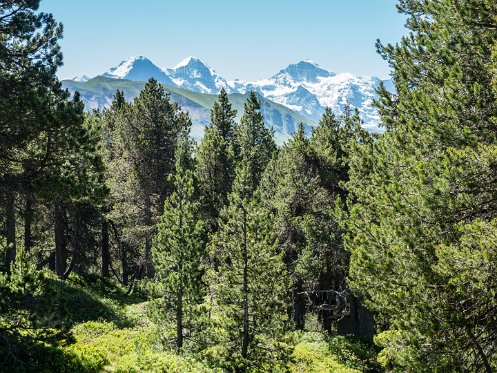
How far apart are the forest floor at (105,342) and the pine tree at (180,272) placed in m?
1.12

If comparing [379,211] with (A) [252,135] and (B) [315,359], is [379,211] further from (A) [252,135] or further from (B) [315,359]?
(A) [252,135]

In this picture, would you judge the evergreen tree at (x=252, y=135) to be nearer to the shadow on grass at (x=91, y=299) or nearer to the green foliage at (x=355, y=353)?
the shadow on grass at (x=91, y=299)

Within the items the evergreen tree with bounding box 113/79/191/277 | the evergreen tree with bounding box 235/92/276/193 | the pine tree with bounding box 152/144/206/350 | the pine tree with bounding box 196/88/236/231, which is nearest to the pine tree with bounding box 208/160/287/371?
the pine tree with bounding box 152/144/206/350

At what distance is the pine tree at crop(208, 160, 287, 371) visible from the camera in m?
15.5

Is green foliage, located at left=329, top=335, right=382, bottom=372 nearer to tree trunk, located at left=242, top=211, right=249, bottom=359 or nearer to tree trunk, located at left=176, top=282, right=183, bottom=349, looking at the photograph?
tree trunk, located at left=242, top=211, right=249, bottom=359

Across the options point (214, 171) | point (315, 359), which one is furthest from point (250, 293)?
point (214, 171)

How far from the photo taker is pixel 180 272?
52.2ft

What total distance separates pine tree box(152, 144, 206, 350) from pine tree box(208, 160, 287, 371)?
907mm

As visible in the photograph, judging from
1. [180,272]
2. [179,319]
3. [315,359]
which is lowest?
[315,359]

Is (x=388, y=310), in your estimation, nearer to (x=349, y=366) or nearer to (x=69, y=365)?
(x=69, y=365)

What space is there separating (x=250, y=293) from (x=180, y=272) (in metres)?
2.85

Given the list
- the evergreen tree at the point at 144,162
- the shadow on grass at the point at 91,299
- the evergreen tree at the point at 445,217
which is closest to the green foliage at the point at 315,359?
the evergreen tree at the point at 445,217

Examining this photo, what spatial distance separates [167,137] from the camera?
31.1m

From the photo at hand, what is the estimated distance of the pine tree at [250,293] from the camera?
15.5 m
